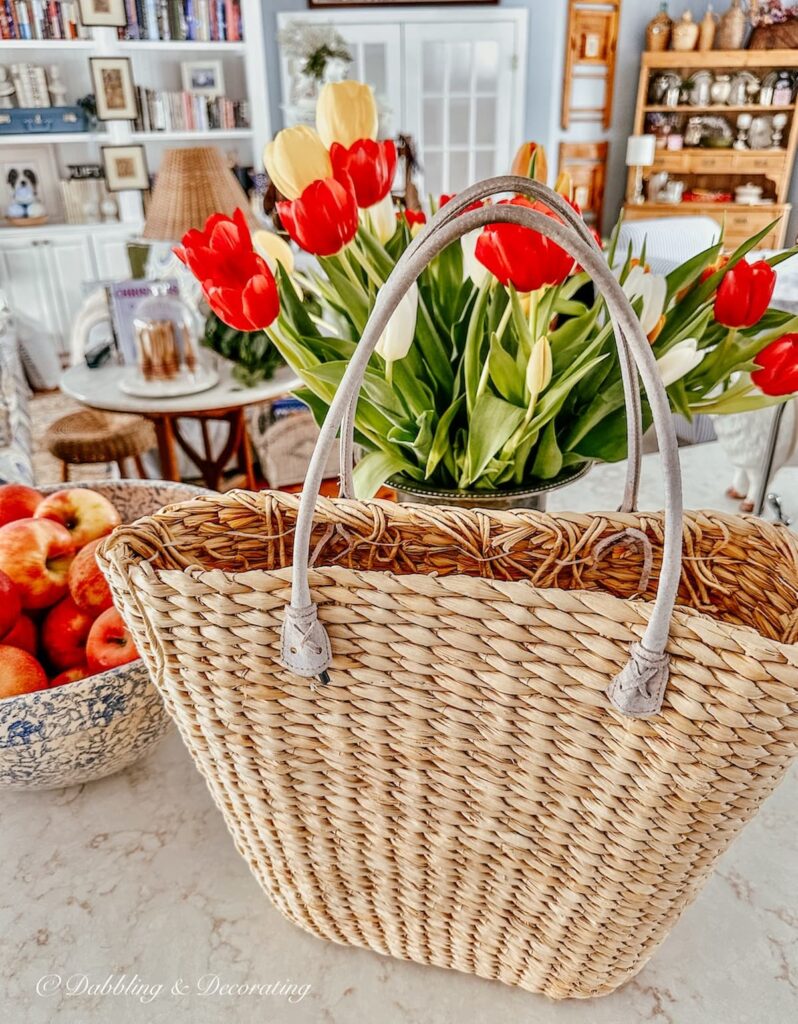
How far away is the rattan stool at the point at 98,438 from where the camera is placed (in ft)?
8.00

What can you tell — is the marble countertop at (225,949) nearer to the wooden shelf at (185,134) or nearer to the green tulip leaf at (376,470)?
the green tulip leaf at (376,470)

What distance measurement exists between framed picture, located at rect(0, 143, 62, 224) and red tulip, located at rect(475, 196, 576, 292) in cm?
460

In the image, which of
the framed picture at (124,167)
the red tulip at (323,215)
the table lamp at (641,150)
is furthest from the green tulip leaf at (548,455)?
the table lamp at (641,150)

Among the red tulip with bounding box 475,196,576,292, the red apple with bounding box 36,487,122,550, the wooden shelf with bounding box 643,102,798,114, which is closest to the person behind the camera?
the red tulip with bounding box 475,196,576,292

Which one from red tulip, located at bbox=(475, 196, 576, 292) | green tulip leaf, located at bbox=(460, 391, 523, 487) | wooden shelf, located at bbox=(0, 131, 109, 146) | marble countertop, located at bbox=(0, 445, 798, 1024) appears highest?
wooden shelf, located at bbox=(0, 131, 109, 146)

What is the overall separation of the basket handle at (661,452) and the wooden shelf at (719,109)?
18.8ft

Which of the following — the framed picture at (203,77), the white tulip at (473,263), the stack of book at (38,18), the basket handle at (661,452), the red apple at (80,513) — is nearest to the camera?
the basket handle at (661,452)

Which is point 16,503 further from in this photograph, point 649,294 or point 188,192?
point 188,192

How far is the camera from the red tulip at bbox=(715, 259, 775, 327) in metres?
0.53

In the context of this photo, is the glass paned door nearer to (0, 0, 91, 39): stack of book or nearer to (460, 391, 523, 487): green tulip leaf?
(0, 0, 91, 39): stack of book

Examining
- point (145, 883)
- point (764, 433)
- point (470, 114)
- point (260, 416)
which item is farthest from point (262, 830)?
point (470, 114)

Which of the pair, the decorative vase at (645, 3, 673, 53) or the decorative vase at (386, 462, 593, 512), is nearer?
the decorative vase at (386, 462, 593, 512)

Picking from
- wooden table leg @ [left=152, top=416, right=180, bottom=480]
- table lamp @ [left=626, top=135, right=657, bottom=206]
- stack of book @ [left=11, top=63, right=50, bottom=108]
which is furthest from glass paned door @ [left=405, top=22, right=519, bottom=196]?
wooden table leg @ [left=152, top=416, right=180, bottom=480]

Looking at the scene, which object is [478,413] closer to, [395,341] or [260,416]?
[395,341]
